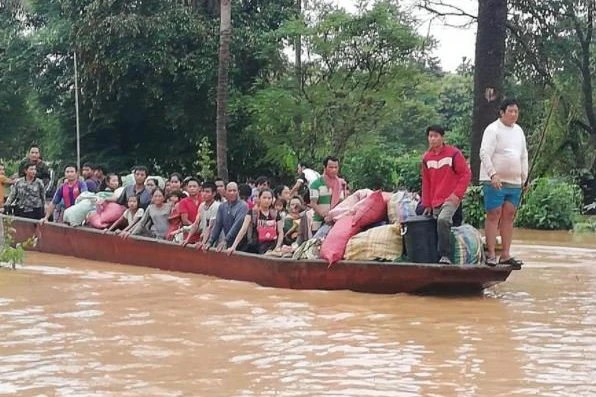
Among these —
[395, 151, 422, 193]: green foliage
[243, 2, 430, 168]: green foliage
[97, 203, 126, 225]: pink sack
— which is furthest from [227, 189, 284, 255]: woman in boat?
[395, 151, 422, 193]: green foliage

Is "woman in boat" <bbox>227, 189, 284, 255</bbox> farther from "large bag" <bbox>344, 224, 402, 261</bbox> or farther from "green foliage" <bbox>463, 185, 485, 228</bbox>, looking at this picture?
"green foliage" <bbox>463, 185, 485, 228</bbox>

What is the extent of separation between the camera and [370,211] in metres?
9.64

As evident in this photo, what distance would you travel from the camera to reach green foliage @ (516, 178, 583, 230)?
19719 mm

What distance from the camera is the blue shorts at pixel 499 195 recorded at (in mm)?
9031

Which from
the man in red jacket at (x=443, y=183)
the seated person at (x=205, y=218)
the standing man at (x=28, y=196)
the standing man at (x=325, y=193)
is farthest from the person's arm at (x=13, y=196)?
the man in red jacket at (x=443, y=183)

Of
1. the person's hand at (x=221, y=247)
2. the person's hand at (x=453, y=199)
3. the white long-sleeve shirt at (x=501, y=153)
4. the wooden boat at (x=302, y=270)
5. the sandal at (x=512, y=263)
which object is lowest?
the wooden boat at (x=302, y=270)

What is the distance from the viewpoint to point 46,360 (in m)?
6.30

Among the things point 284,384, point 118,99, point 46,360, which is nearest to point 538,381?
point 284,384

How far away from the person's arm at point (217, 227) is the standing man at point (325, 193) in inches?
40.6

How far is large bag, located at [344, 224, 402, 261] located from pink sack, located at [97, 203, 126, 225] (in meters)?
4.32

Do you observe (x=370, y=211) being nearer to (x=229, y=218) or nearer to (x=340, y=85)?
(x=229, y=218)

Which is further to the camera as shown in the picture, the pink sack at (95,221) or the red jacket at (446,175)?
the pink sack at (95,221)

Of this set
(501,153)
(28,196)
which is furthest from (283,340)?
(28,196)

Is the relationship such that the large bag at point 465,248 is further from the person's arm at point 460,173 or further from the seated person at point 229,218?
the seated person at point 229,218
